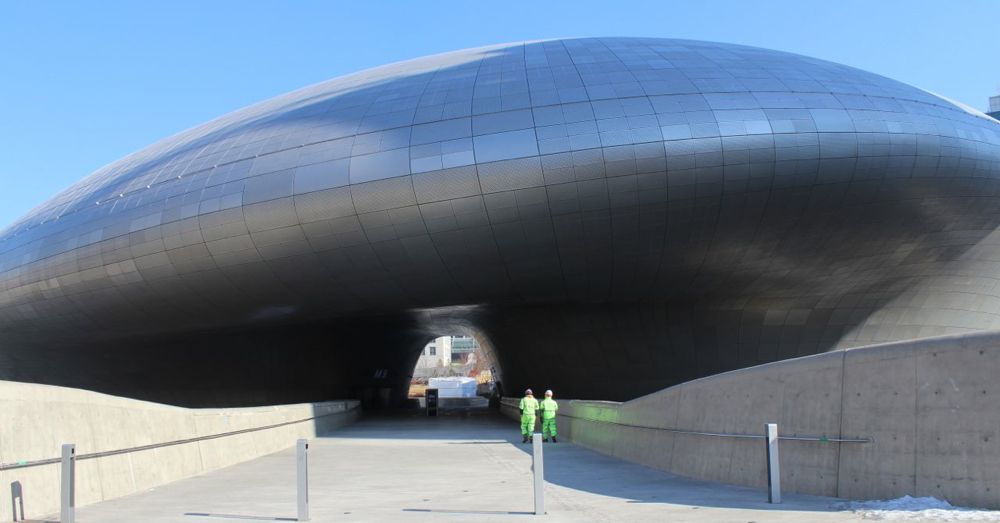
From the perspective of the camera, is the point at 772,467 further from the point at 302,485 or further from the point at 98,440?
the point at 98,440

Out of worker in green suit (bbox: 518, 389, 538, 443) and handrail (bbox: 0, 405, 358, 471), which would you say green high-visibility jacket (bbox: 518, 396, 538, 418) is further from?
handrail (bbox: 0, 405, 358, 471)

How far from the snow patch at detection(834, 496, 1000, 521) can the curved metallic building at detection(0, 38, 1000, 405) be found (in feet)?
47.6

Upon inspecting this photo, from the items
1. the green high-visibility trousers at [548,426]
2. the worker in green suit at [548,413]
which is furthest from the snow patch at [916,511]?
the green high-visibility trousers at [548,426]

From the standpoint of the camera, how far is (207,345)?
33.6 metres

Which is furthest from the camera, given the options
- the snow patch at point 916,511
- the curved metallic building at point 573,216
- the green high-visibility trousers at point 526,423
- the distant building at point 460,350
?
the distant building at point 460,350

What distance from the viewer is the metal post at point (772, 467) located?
750 centimetres

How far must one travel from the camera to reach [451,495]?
9156 mm

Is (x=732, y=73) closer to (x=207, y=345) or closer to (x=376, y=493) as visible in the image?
(x=376, y=493)

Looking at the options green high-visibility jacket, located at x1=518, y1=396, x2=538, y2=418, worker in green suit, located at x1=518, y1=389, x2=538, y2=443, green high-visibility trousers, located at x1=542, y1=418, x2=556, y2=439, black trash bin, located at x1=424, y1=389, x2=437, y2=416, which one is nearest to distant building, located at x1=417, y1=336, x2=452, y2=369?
black trash bin, located at x1=424, y1=389, x2=437, y2=416

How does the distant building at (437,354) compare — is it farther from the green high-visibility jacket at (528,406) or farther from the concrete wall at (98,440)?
the concrete wall at (98,440)

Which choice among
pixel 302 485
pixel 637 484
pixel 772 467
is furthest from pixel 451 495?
pixel 772 467

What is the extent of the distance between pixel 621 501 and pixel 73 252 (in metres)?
26.4

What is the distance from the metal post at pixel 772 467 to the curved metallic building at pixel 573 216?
44.5ft

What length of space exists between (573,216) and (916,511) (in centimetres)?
1545
